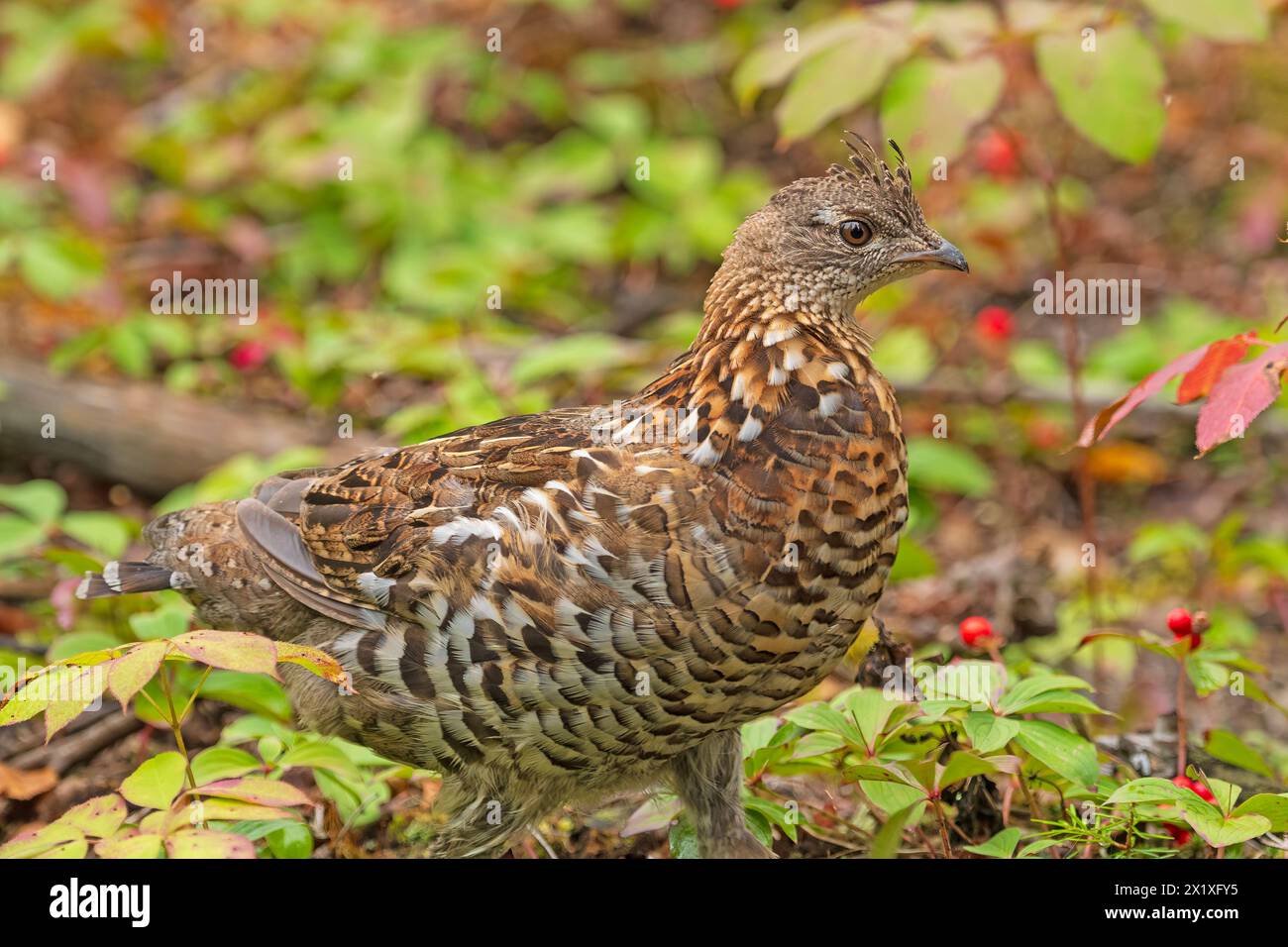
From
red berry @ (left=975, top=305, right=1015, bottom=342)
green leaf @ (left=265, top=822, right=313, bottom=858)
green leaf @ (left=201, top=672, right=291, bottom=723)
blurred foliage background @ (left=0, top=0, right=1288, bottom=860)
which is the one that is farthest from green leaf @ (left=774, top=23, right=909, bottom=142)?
green leaf @ (left=265, top=822, right=313, bottom=858)

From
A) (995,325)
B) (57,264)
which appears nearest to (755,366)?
(995,325)

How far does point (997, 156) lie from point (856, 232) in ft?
12.6

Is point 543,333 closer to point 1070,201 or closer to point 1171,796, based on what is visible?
point 1070,201

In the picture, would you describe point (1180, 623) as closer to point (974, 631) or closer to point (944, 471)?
point (974, 631)

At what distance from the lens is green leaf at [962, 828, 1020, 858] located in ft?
11.4

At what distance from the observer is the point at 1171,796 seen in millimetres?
3295

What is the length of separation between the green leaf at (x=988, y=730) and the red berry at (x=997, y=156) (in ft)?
13.8

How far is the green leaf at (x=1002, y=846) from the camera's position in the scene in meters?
3.47

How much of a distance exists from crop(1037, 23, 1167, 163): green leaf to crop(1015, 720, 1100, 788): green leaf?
1669mm

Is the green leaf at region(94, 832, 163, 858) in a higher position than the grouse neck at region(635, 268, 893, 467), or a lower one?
lower

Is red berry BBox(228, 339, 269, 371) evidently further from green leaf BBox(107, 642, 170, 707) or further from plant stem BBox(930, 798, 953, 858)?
plant stem BBox(930, 798, 953, 858)

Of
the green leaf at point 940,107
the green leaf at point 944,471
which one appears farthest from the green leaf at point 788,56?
the green leaf at point 944,471

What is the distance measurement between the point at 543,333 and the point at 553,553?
13.9ft

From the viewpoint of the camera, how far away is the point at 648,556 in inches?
132
